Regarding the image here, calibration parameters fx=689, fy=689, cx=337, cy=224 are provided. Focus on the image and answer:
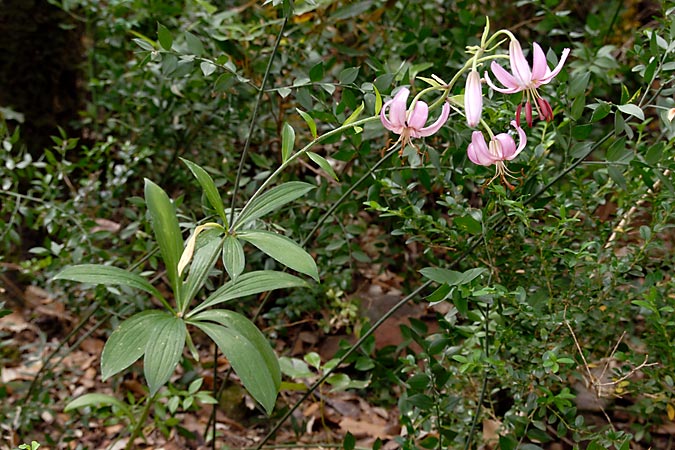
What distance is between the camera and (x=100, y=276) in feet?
3.81

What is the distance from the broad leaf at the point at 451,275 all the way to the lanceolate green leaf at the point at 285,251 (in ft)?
0.69

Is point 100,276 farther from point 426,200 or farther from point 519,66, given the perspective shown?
point 426,200

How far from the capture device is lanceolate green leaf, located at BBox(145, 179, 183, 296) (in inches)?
48.2

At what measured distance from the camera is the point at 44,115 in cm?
256

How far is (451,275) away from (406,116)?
307 millimetres

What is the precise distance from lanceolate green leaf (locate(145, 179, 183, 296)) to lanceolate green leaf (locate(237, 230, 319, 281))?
0.45 feet

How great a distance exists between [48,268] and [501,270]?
1.28 meters

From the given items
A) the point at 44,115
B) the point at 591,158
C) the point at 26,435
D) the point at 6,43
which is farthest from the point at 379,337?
the point at 6,43

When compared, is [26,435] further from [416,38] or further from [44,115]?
[416,38]

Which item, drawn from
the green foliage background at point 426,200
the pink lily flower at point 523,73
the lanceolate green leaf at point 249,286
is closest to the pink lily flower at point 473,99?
the pink lily flower at point 523,73

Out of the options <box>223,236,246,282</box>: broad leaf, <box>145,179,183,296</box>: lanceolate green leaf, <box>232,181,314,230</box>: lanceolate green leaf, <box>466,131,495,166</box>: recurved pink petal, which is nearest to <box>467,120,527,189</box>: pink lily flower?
<box>466,131,495,166</box>: recurved pink petal

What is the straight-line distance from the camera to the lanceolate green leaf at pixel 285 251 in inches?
43.1

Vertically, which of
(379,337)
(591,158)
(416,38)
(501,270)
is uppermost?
(416,38)

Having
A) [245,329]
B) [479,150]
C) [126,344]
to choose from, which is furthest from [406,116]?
[126,344]
